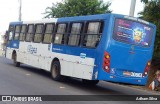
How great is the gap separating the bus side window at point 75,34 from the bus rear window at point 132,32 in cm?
201

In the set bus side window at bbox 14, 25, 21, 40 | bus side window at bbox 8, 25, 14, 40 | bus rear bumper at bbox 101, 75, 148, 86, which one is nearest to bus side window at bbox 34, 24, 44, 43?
bus side window at bbox 14, 25, 21, 40

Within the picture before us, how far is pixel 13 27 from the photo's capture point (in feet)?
77.3

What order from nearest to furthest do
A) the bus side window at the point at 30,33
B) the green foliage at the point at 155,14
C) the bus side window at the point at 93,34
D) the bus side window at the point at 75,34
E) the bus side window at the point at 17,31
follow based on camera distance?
the bus side window at the point at 93,34, the bus side window at the point at 75,34, the green foliage at the point at 155,14, the bus side window at the point at 30,33, the bus side window at the point at 17,31

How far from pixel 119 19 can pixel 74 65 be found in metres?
2.87

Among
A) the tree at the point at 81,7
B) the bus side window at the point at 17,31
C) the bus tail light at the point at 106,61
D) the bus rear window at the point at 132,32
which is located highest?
the tree at the point at 81,7

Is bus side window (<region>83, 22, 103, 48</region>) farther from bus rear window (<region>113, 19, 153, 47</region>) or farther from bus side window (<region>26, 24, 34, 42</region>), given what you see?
bus side window (<region>26, 24, 34, 42</region>)

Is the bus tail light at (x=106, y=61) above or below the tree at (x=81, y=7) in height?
below

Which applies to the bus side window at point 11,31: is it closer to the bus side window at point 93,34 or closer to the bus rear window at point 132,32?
the bus side window at point 93,34

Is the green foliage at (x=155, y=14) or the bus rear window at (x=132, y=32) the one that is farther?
the green foliage at (x=155, y=14)

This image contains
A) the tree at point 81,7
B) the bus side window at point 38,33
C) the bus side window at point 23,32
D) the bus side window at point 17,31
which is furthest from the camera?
the tree at point 81,7

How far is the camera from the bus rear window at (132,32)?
13.4 metres

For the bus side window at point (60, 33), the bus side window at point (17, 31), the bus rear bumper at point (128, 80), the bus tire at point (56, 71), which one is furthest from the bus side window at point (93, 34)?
the bus side window at point (17, 31)

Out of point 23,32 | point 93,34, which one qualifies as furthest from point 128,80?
point 23,32

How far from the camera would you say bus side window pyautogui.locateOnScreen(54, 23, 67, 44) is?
639 inches
